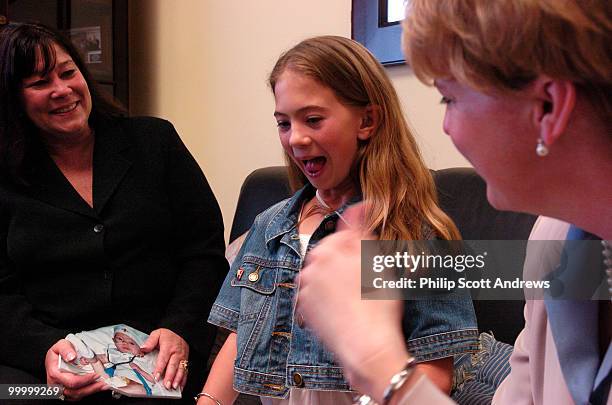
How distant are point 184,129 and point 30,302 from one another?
1.59 metres

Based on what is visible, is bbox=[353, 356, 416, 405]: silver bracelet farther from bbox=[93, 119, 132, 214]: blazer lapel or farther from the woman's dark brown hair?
the woman's dark brown hair

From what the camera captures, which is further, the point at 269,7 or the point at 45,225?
the point at 269,7

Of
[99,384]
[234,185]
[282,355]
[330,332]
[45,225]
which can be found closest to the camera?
[330,332]

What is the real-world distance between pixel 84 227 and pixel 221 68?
1415mm

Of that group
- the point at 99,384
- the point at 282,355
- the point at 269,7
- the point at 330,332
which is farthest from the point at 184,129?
the point at 330,332

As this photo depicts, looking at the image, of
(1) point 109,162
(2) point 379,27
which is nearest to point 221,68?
(2) point 379,27

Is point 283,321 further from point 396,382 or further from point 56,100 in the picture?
point 56,100

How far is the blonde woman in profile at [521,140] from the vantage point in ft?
1.98

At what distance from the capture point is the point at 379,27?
223cm

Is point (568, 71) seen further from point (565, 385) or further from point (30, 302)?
point (30, 302)

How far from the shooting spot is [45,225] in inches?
71.3

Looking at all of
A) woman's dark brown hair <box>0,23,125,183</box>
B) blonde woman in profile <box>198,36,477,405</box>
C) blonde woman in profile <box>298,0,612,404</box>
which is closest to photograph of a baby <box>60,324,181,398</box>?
blonde woman in profile <box>198,36,477,405</box>

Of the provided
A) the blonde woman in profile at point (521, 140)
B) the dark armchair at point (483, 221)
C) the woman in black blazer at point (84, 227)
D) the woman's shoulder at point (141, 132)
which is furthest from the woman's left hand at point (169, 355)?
the blonde woman in profile at point (521, 140)

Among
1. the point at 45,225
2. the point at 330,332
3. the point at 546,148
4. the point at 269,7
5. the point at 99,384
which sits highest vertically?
the point at 269,7
